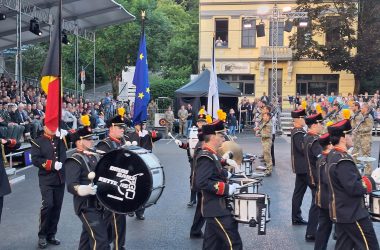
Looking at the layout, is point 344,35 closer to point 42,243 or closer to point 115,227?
point 42,243

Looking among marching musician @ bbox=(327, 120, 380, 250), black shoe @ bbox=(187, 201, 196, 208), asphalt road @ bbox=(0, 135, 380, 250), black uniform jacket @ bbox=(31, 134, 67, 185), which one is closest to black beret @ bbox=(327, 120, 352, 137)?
marching musician @ bbox=(327, 120, 380, 250)

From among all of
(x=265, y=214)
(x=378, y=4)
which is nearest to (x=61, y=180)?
(x=265, y=214)

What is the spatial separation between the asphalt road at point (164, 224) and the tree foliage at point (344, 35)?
74.3 ft

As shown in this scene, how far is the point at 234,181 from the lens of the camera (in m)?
7.66

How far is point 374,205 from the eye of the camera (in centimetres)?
694

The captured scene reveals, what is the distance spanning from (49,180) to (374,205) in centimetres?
469

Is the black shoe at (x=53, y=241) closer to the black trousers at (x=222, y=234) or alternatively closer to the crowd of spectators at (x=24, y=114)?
the black trousers at (x=222, y=234)

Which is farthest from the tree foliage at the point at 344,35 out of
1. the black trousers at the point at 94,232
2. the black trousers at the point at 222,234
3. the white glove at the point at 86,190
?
the white glove at the point at 86,190

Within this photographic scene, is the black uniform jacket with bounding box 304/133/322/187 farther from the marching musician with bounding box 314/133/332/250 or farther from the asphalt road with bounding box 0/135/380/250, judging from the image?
the marching musician with bounding box 314/133/332/250

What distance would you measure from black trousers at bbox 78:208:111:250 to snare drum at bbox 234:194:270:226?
1.61m

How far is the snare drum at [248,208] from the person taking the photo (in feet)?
22.0

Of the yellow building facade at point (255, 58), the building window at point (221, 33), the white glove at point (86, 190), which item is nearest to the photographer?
the white glove at point (86, 190)

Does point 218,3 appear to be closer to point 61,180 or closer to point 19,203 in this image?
point 19,203

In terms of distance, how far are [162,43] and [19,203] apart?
31.3 metres
